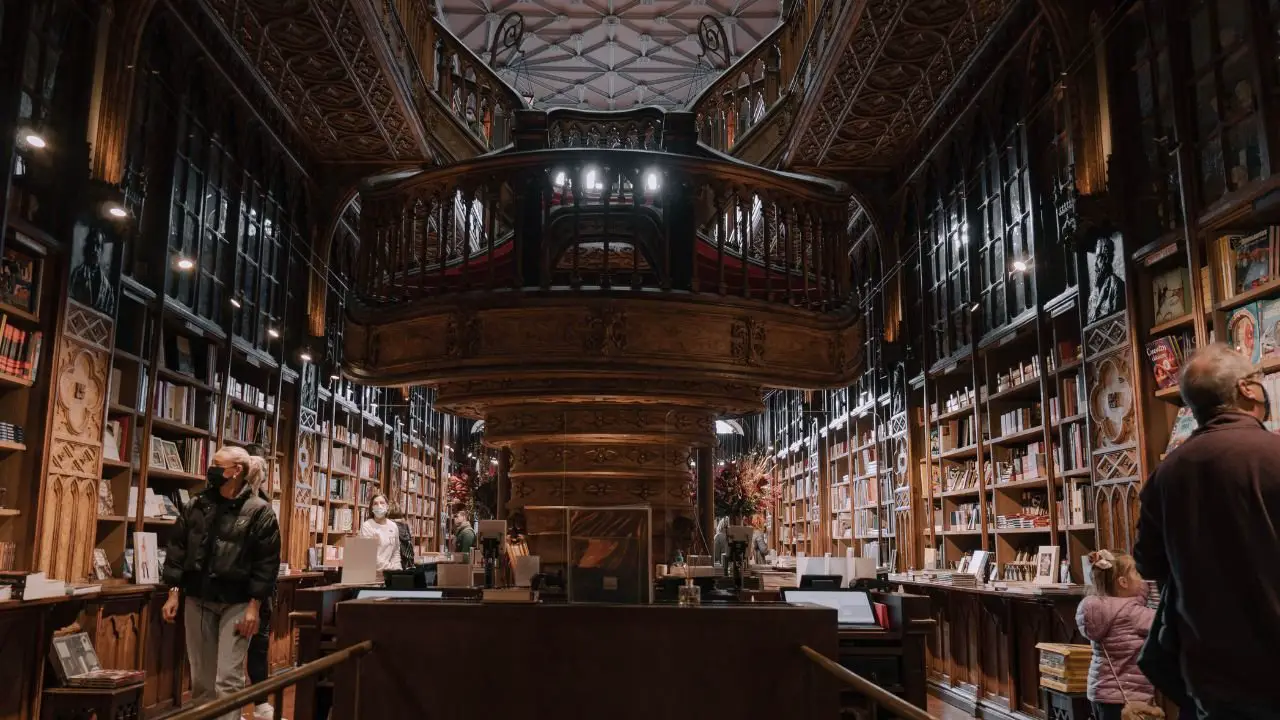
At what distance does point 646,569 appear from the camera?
3.60 meters

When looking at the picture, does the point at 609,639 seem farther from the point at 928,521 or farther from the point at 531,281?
the point at 928,521

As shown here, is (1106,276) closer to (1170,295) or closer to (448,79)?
(1170,295)

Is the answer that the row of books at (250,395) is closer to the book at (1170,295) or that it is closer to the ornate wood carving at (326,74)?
the ornate wood carving at (326,74)

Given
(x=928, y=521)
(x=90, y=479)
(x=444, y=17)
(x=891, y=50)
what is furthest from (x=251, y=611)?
(x=444, y=17)

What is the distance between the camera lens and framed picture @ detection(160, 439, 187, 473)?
7.36 m

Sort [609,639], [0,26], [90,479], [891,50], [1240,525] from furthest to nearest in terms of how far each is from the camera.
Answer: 1. [891,50]
2. [90,479]
3. [0,26]
4. [609,639]
5. [1240,525]

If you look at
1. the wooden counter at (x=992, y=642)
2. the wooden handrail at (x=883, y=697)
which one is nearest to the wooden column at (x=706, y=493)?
the wooden counter at (x=992, y=642)

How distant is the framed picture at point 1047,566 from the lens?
6.55 metres

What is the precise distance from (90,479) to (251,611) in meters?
2.61

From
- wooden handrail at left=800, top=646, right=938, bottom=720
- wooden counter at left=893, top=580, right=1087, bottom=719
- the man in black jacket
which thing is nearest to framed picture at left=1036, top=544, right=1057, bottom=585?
wooden counter at left=893, top=580, right=1087, bottom=719

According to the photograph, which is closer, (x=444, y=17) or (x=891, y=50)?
(x=891, y=50)

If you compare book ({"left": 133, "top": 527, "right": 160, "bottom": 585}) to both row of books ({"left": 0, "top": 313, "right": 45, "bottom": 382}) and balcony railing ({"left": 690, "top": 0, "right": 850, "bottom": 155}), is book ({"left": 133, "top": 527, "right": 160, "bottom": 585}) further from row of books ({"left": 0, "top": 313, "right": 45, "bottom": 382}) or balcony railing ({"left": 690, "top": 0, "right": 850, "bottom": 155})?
balcony railing ({"left": 690, "top": 0, "right": 850, "bottom": 155})

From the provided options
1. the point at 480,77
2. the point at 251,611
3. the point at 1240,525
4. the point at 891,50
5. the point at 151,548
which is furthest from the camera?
the point at 480,77

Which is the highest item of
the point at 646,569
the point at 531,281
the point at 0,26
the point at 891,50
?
the point at 891,50
